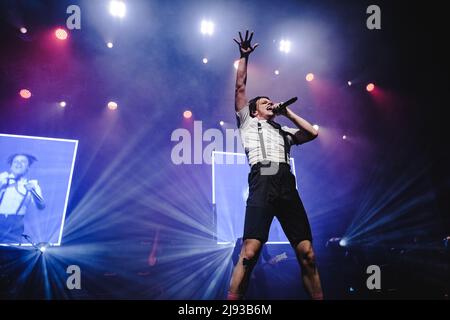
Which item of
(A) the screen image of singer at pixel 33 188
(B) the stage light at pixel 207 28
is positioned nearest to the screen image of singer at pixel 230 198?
(B) the stage light at pixel 207 28

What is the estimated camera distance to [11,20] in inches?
207

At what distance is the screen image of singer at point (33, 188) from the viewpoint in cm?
466

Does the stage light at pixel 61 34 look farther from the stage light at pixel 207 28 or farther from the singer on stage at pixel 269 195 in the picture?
the singer on stage at pixel 269 195

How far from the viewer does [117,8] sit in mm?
5590

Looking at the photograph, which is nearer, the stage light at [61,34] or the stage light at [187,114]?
the stage light at [61,34]

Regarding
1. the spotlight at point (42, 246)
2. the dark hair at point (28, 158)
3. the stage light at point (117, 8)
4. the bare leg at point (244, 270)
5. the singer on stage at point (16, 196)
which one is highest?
the stage light at point (117, 8)

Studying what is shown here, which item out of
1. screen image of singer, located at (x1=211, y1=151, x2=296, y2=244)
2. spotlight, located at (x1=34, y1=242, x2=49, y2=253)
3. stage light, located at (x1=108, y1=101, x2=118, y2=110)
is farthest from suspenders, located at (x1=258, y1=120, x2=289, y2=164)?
stage light, located at (x1=108, y1=101, x2=118, y2=110)

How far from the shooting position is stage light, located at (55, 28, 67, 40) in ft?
18.5

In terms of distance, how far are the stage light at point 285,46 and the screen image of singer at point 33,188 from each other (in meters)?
5.33

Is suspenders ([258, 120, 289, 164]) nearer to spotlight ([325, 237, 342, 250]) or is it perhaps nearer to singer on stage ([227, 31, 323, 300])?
singer on stage ([227, 31, 323, 300])

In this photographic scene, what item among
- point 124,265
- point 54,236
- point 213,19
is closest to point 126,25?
point 213,19

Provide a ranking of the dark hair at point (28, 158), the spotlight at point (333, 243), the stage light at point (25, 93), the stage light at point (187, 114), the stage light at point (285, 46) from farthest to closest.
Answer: the stage light at point (187, 114) → the stage light at point (285, 46) → the spotlight at point (333, 243) → the stage light at point (25, 93) → the dark hair at point (28, 158)

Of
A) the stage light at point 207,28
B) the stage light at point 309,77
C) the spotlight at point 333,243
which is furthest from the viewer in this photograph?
the stage light at point 309,77

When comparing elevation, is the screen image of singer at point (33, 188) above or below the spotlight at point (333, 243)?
above
